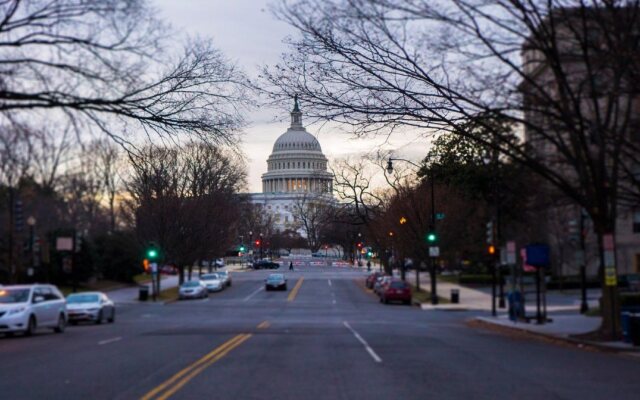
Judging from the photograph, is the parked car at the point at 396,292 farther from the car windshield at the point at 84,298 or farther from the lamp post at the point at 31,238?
the car windshield at the point at 84,298

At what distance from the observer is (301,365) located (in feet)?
57.1

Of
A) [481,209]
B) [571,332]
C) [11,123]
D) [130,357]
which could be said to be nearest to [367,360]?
[130,357]

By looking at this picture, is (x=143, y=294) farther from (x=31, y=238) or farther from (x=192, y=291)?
(x=31, y=238)

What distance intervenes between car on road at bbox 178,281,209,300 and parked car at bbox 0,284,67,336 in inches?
1203

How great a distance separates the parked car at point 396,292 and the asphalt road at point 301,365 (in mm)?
22479

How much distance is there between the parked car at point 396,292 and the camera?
54938 mm

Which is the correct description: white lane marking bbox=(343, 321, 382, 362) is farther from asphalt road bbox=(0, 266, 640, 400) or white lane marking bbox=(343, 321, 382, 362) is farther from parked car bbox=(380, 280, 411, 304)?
parked car bbox=(380, 280, 411, 304)

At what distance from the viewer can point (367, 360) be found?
18438 millimetres

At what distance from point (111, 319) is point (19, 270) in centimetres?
2147

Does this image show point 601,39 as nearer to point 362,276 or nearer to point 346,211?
point 346,211

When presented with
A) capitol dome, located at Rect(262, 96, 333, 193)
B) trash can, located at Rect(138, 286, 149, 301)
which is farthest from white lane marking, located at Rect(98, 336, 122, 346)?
capitol dome, located at Rect(262, 96, 333, 193)

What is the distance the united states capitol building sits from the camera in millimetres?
118625

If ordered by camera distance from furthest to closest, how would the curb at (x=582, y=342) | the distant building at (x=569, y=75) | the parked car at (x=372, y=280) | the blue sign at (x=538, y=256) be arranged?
the parked car at (x=372, y=280)
the blue sign at (x=538, y=256)
the curb at (x=582, y=342)
the distant building at (x=569, y=75)

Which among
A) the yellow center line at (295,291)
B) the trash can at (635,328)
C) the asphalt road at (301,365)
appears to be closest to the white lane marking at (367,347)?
the asphalt road at (301,365)
